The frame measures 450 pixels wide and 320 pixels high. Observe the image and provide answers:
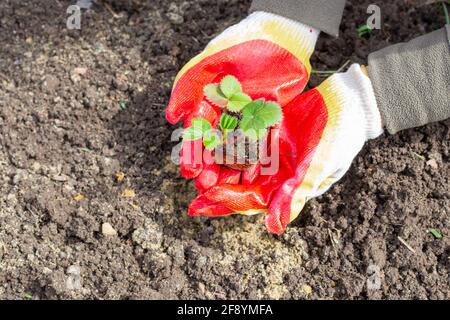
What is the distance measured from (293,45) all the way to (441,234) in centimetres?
75

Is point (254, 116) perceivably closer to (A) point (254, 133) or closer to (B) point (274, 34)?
(A) point (254, 133)

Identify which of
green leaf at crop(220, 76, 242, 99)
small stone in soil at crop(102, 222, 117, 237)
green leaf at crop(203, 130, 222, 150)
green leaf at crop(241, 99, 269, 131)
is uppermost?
green leaf at crop(220, 76, 242, 99)

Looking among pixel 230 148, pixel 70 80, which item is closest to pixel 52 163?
pixel 70 80

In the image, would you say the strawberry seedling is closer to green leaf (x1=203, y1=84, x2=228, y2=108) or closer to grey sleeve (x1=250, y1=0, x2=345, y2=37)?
green leaf (x1=203, y1=84, x2=228, y2=108)

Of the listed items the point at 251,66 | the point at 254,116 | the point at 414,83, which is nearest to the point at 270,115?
the point at 254,116

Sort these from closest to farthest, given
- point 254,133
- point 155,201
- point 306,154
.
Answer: point 254,133 → point 306,154 → point 155,201

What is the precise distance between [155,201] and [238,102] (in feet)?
1.43

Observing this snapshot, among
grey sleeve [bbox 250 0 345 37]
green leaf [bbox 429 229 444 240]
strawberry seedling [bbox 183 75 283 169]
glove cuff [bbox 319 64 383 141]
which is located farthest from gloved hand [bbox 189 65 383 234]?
green leaf [bbox 429 229 444 240]

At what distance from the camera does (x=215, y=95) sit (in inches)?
73.5

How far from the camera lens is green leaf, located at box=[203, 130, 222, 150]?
1.82m

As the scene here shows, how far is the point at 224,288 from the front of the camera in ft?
6.30

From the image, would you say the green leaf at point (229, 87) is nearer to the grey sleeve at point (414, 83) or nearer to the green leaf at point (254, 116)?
the green leaf at point (254, 116)

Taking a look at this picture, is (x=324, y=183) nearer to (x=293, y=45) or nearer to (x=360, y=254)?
(x=360, y=254)

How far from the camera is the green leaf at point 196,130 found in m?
1.83
